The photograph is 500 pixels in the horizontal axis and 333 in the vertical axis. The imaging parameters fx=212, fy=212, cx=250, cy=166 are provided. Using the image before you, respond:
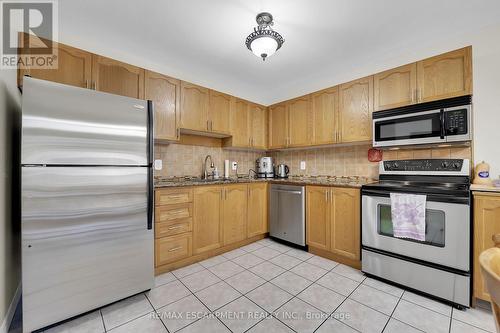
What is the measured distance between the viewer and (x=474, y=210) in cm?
163

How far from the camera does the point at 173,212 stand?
2.24 meters

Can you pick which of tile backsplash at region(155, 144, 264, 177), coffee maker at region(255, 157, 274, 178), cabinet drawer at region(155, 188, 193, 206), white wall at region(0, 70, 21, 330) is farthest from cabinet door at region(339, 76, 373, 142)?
white wall at region(0, 70, 21, 330)

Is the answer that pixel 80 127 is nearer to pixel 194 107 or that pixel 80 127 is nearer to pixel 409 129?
pixel 194 107

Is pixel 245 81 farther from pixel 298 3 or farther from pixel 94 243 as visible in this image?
pixel 94 243

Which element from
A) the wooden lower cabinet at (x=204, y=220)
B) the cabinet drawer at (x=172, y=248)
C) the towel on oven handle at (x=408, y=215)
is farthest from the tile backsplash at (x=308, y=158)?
the cabinet drawer at (x=172, y=248)

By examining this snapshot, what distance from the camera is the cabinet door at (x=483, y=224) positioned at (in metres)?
1.55

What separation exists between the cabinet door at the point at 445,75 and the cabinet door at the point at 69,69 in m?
3.29

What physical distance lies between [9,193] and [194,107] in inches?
73.3

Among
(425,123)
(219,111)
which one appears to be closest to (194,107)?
(219,111)

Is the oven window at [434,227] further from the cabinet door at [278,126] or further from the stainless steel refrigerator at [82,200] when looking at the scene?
the stainless steel refrigerator at [82,200]

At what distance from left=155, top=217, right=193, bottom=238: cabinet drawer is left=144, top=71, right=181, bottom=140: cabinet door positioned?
0.97 meters

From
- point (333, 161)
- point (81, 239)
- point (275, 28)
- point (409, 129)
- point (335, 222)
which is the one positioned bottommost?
point (335, 222)

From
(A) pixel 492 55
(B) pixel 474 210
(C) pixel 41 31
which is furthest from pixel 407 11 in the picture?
(C) pixel 41 31

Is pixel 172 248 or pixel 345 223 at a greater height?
pixel 345 223
